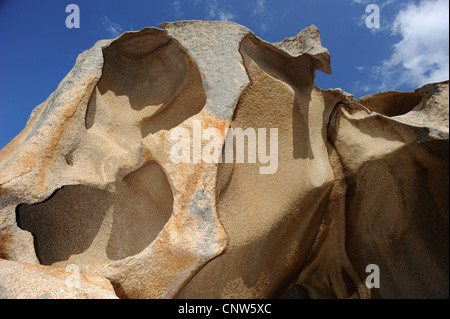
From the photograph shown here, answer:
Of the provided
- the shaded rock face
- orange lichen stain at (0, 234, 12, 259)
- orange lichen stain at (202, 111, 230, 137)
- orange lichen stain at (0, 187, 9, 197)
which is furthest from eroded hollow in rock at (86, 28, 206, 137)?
orange lichen stain at (0, 234, 12, 259)

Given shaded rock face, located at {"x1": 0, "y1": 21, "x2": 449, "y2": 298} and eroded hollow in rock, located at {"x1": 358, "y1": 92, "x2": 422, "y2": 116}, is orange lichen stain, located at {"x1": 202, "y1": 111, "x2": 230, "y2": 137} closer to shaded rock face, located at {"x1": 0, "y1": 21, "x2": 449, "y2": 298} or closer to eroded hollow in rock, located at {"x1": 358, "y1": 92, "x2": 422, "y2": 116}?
shaded rock face, located at {"x1": 0, "y1": 21, "x2": 449, "y2": 298}

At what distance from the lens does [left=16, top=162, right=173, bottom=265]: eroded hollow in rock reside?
189 centimetres

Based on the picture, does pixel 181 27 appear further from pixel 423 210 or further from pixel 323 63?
pixel 423 210

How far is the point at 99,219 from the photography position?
1999 mm

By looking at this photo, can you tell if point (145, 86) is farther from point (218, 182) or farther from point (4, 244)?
point (4, 244)

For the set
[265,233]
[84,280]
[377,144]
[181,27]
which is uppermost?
[181,27]

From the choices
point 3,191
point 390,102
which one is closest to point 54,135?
point 3,191

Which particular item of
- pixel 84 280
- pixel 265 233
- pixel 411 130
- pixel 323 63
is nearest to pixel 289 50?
pixel 323 63

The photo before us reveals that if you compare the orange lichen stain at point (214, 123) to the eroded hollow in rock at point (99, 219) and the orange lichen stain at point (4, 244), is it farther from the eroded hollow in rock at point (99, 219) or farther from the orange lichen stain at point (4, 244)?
the orange lichen stain at point (4, 244)

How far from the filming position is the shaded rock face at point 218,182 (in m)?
1.64

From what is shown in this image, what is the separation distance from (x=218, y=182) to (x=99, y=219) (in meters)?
0.78

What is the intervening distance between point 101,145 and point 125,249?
0.63m

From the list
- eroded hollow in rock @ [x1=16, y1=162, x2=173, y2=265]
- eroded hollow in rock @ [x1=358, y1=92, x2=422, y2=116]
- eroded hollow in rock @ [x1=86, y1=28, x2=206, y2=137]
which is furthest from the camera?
eroded hollow in rock @ [x1=358, y1=92, x2=422, y2=116]

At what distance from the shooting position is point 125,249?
1.90 meters
